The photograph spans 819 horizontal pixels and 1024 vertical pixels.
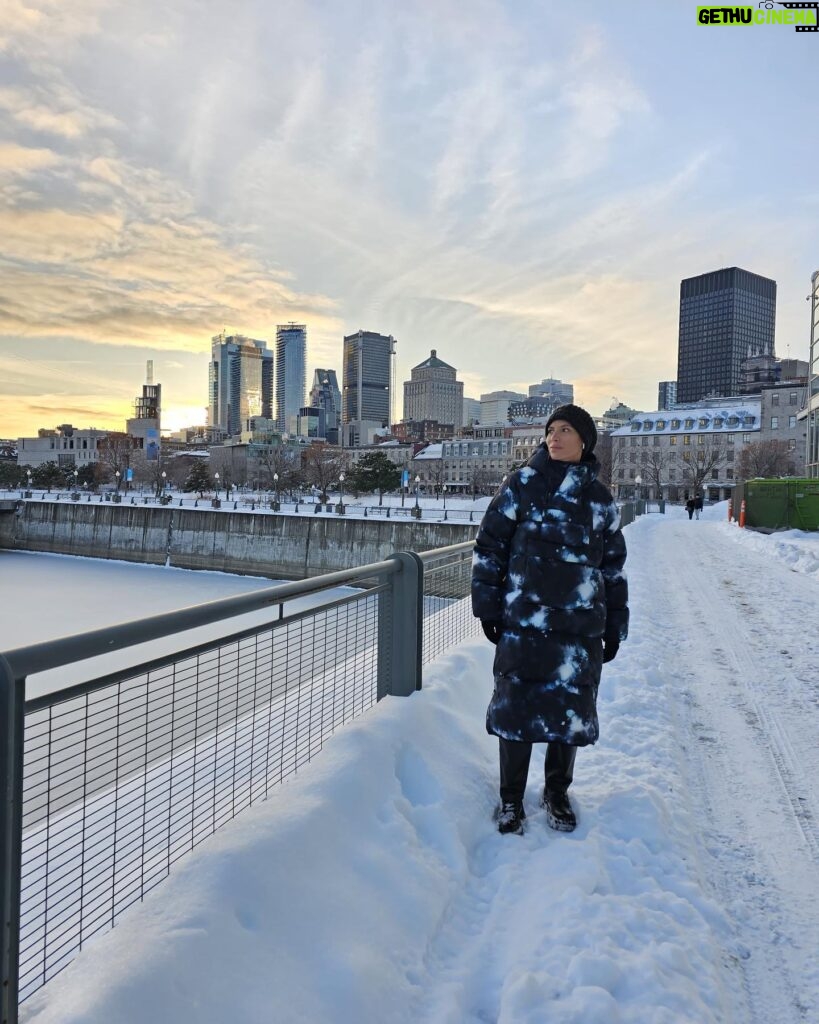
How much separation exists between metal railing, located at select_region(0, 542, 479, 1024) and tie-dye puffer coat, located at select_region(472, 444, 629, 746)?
38.7 inches

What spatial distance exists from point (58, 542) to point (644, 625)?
2552 inches

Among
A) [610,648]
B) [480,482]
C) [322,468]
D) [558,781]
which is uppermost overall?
[322,468]

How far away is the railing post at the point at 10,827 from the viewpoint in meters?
1.80

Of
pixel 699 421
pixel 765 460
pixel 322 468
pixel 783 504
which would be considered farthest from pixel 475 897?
pixel 699 421

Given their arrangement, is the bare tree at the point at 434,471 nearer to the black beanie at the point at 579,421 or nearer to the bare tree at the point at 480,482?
the bare tree at the point at 480,482

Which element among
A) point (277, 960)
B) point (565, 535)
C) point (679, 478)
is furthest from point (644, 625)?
point (679, 478)

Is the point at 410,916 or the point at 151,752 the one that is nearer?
the point at 410,916

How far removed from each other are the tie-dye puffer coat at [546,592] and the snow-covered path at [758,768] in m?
1.05

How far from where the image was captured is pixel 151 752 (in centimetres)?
464

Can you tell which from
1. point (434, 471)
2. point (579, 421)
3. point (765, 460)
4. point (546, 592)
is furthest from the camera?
point (434, 471)

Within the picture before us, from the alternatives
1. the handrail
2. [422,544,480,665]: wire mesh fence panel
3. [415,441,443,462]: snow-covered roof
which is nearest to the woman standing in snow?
the handrail

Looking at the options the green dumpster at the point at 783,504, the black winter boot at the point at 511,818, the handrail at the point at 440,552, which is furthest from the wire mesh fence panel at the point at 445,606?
→ the green dumpster at the point at 783,504

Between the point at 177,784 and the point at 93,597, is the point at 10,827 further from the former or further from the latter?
the point at 93,597

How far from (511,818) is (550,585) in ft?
4.09
